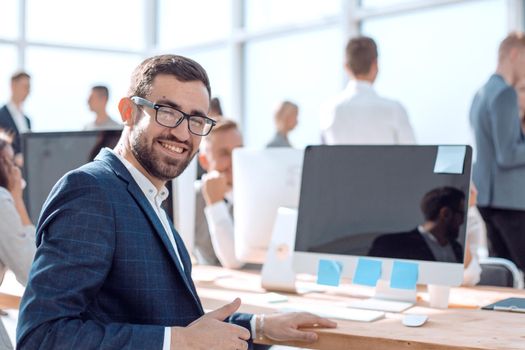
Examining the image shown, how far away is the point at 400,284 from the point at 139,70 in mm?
941

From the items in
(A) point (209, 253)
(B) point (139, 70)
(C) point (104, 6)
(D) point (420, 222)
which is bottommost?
(A) point (209, 253)

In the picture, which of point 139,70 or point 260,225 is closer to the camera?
point 139,70

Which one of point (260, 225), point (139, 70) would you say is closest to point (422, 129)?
point (260, 225)

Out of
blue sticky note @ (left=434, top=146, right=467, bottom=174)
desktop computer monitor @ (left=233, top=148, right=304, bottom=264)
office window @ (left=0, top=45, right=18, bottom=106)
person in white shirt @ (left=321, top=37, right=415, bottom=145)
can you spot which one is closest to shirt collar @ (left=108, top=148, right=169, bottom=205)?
blue sticky note @ (left=434, top=146, right=467, bottom=174)

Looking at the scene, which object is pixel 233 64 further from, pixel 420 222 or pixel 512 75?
pixel 420 222

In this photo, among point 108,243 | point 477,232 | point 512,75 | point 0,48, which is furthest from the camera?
point 0,48

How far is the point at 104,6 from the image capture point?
346 inches

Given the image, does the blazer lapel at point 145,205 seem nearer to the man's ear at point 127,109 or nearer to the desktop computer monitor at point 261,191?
the man's ear at point 127,109

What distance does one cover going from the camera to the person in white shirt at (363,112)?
343 centimetres

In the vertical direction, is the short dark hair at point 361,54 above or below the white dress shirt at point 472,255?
above

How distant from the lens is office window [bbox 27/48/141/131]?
27.5 feet

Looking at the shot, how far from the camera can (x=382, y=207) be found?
7.19 ft

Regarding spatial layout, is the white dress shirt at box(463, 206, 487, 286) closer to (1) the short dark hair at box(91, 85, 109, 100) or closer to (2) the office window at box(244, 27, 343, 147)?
(2) the office window at box(244, 27, 343, 147)

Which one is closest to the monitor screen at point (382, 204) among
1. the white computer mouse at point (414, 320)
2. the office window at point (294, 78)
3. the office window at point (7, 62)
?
the white computer mouse at point (414, 320)
